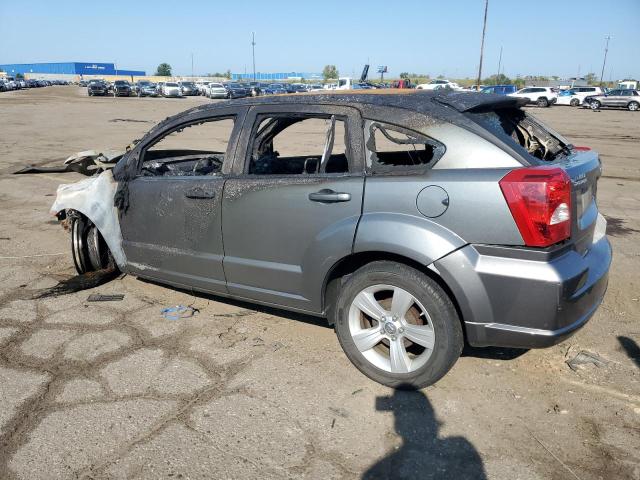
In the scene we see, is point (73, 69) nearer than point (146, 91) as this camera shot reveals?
No

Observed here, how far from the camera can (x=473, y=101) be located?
3.11 m

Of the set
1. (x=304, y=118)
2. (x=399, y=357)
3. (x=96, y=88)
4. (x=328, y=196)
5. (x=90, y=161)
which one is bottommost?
(x=399, y=357)

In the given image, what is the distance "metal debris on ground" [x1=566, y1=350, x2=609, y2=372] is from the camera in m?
3.32

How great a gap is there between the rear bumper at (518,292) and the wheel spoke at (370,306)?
480 mm

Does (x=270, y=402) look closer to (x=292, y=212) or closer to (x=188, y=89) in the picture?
(x=292, y=212)

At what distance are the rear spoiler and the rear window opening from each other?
4cm

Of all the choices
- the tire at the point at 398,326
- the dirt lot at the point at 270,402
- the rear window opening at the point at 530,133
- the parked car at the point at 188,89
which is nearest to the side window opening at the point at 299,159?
the tire at the point at 398,326

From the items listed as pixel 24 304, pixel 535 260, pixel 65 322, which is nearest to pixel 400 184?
pixel 535 260

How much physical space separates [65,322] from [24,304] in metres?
0.59

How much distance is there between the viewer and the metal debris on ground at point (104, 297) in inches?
173

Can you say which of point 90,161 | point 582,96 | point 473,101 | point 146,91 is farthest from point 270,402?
point 146,91

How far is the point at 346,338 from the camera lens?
3.19 m

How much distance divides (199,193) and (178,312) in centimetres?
109

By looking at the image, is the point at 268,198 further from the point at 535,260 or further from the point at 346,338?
the point at 535,260
